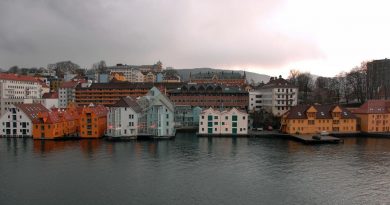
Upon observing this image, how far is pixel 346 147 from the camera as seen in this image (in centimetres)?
4266

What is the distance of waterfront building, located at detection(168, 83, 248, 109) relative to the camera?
71.0 metres

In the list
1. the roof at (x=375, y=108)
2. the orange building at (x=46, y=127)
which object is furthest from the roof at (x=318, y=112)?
the orange building at (x=46, y=127)

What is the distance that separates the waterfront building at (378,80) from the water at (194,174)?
3585 centimetres

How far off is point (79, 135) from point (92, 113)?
394 cm

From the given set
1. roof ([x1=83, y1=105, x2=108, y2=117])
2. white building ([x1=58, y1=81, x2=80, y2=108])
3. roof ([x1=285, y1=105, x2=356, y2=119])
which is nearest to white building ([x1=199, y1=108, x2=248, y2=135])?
roof ([x1=285, y1=105, x2=356, y2=119])

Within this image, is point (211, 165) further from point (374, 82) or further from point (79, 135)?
point (374, 82)

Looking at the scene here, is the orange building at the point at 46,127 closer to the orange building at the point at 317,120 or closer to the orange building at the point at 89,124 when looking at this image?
the orange building at the point at 89,124

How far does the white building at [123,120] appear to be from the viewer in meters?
49.2

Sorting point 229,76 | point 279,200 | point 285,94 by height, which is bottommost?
point 279,200

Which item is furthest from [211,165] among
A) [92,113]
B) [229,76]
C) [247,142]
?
[229,76]

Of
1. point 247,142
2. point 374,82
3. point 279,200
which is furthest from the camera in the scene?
point 374,82

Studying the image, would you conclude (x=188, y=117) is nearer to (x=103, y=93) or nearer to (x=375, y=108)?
(x=103, y=93)

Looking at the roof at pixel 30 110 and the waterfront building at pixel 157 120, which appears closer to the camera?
the waterfront building at pixel 157 120

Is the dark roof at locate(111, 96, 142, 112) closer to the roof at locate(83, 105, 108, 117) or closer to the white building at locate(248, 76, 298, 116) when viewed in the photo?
the roof at locate(83, 105, 108, 117)
